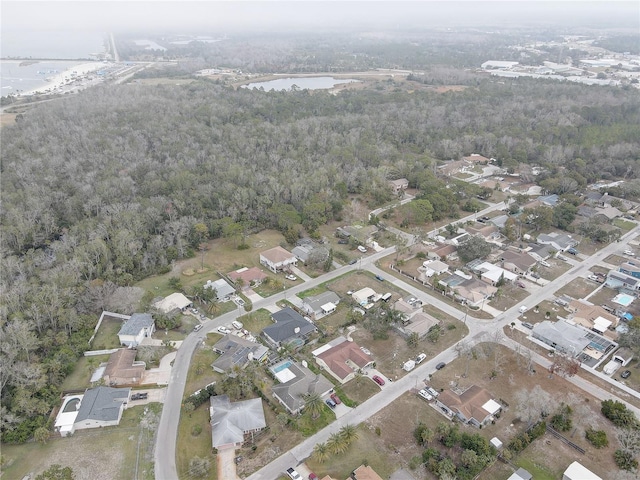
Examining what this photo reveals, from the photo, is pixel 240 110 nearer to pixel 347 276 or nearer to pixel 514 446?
pixel 347 276

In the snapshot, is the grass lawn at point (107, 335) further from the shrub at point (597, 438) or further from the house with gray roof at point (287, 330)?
the shrub at point (597, 438)

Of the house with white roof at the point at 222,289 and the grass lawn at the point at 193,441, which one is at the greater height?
the house with white roof at the point at 222,289

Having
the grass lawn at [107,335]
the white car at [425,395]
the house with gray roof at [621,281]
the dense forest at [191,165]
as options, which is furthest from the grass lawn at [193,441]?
the house with gray roof at [621,281]

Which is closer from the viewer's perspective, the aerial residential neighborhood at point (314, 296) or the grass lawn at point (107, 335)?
the aerial residential neighborhood at point (314, 296)

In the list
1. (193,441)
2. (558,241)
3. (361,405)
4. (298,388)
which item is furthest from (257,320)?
(558,241)

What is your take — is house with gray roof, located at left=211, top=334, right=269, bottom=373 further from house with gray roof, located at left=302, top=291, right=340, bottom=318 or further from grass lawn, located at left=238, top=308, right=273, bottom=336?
house with gray roof, located at left=302, top=291, right=340, bottom=318

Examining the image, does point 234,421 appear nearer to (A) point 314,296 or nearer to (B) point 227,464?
(B) point 227,464

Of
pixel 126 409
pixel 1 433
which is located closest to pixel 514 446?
pixel 126 409
